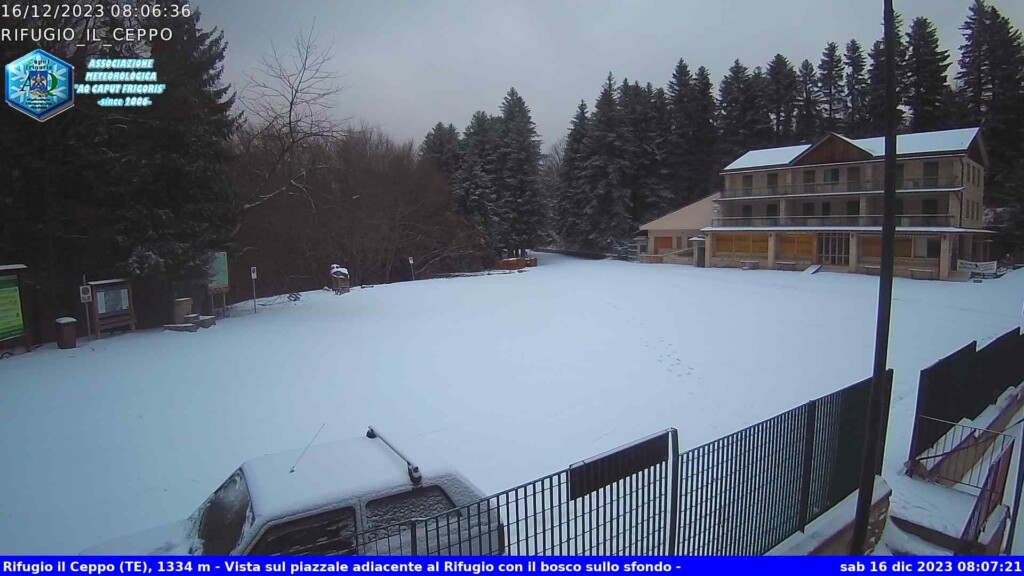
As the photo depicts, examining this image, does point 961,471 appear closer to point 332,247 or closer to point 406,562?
point 406,562

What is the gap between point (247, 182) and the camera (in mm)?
21141

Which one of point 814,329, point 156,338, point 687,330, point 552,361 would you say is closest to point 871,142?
point 814,329

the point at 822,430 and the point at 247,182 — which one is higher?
the point at 247,182

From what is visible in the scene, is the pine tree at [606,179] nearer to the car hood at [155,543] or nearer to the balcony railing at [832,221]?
the balcony railing at [832,221]

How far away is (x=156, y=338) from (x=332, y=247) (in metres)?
20.2

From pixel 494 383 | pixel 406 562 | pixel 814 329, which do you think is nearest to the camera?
pixel 406 562

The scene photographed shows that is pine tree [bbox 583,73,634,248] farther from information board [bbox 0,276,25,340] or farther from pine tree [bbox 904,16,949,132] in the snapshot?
information board [bbox 0,276,25,340]

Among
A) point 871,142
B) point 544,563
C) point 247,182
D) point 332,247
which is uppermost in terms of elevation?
point 871,142

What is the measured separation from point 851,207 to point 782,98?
56.8ft

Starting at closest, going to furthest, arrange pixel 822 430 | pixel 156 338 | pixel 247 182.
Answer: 1. pixel 822 430
2. pixel 156 338
3. pixel 247 182

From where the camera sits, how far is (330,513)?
10.9ft

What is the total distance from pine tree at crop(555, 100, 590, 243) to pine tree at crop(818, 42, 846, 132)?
18834 millimetres

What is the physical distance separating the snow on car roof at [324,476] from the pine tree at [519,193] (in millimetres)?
43266

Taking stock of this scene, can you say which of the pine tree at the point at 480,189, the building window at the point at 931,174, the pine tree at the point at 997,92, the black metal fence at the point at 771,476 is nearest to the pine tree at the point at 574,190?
the pine tree at the point at 480,189
